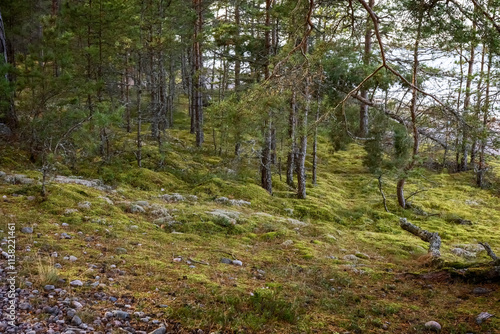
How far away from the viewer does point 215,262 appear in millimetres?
5594

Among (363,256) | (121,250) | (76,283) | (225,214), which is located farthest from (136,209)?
(363,256)

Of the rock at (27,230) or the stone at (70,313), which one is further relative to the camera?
the rock at (27,230)

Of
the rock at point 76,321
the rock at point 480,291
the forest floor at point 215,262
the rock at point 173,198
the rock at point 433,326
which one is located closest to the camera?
the rock at point 76,321

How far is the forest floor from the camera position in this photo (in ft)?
11.7

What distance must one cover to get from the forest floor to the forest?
3 cm

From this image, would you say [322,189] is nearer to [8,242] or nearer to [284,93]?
[284,93]

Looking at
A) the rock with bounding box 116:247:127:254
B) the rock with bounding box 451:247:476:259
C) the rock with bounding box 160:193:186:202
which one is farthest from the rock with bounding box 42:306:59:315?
the rock with bounding box 451:247:476:259

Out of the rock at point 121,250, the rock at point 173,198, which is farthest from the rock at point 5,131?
the rock at point 121,250

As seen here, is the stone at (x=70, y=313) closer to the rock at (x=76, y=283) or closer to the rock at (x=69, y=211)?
the rock at (x=76, y=283)

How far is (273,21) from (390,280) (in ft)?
33.7

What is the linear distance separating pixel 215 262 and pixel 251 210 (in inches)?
189

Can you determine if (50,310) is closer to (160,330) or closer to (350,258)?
(160,330)

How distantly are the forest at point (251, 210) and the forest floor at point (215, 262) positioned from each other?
32 mm

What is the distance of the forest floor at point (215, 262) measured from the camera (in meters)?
3.56
